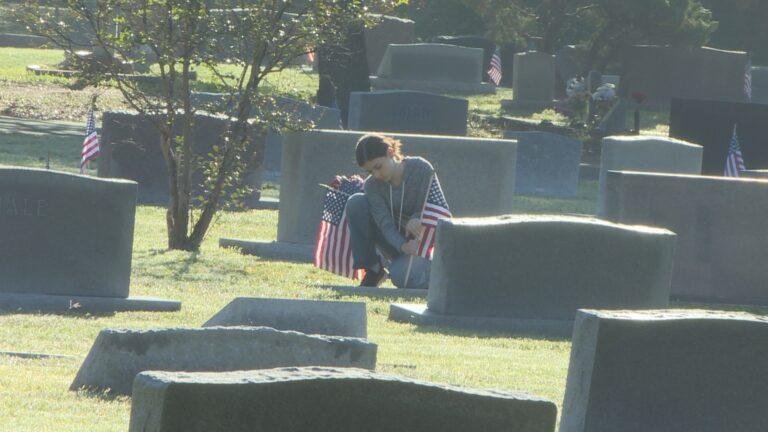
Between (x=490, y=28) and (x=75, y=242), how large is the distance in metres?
31.2

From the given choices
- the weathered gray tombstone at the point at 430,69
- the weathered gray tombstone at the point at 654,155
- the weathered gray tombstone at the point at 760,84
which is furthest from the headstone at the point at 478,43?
the weathered gray tombstone at the point at 654,155

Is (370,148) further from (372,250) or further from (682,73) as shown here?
(682,73)

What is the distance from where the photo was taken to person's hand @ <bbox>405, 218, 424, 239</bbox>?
35.4 feet

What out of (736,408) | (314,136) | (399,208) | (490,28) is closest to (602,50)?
(490,28)

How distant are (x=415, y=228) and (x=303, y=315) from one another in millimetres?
3779

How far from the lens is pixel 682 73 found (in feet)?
125

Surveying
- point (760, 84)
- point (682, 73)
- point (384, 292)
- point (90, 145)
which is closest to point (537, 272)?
point (384, 292)

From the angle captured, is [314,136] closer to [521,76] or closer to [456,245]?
[456,245]

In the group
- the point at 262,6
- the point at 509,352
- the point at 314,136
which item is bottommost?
the point at 509,352

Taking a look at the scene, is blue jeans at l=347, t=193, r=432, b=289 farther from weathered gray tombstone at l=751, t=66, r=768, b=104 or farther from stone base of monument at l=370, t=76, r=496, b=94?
weathered gray tombstone at l=751, t=66, r=768, b=104

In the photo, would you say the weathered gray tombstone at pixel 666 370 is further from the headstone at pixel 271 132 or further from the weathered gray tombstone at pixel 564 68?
the weathered gray tombstone at pixel 564 68

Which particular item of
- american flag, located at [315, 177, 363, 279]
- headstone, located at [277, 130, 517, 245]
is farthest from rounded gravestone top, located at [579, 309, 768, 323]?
headstone, located at [277, 130, 517, 245]

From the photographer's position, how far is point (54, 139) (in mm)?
22969

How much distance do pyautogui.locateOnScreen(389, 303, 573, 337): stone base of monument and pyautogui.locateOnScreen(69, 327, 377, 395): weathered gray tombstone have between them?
11.3 ft
